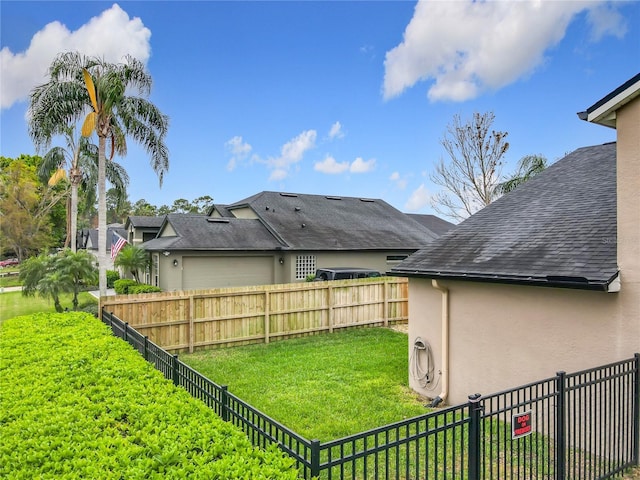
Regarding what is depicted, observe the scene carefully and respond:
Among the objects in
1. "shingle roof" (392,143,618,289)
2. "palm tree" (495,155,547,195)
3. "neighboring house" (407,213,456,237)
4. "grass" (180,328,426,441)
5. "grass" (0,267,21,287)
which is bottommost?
"grass" (180,328,426,441)

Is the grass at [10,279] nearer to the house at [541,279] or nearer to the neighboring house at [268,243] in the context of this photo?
the neighboring house at [268,243]

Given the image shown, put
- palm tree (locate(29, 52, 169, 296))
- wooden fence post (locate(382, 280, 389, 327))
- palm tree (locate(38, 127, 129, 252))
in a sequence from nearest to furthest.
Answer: palm tree (locate(29, 52, 169, 296)) → wooden fence post (locate(382, 280, 389, 327)) → palm tree (locate(38, 127, 129, 252))

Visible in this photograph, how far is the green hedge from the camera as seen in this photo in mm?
2688

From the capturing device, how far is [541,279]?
213 inches

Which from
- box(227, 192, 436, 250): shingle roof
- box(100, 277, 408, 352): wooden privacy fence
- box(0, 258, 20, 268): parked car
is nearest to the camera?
box(100, 277, 408, 352): wooden privacy fence

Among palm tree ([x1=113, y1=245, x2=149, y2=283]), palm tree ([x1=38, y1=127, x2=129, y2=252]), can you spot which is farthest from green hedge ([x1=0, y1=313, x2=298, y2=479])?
palm tree ([x1=38, y1=127, x2=129, y2=252])

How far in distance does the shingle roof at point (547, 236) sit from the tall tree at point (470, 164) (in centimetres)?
1337

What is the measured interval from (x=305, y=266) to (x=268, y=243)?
6.89 ft

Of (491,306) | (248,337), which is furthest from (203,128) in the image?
(491,306)

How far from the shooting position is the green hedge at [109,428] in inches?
106

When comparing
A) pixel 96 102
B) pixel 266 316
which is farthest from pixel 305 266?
pixel 96 102

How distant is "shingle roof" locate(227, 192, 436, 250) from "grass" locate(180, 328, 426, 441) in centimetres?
857

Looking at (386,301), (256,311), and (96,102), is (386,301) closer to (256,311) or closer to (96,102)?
(256,311)

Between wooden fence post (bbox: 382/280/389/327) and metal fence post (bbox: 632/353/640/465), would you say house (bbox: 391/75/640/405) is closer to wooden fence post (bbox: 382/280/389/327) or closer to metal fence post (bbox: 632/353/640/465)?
metal fence post (bbox: 632/353/640/465)
